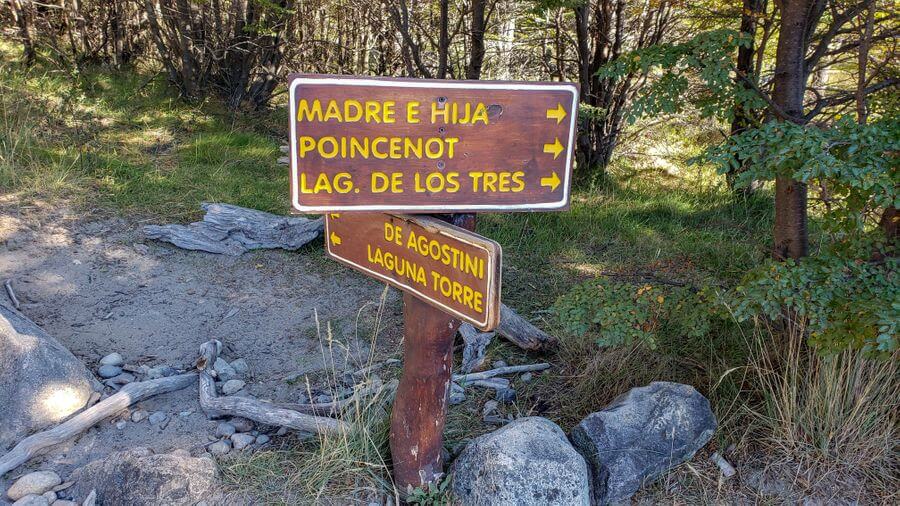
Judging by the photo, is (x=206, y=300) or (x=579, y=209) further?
(x=579, y=209)

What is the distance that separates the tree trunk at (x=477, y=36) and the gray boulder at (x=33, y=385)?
14.4 ft

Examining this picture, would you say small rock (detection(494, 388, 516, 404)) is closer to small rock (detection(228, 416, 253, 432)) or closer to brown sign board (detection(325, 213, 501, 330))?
small rock (detection(228, 416, 253, 432))

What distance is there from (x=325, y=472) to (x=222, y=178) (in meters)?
4.14

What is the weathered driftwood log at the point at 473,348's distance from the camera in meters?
4.04

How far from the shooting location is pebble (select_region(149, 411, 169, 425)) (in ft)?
11.1

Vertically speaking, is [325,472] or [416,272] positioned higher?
[416,272]

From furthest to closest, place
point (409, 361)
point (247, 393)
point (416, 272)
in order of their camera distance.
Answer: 1. point (247, 393)
2. point (409, 361)
3. point (416, 272)

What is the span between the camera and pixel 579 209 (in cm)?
641

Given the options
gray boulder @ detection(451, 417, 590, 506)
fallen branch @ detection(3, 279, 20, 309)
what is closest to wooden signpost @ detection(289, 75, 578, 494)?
gray boulder @ detection(451, 417, 590, 506)

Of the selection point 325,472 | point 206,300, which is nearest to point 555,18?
point 206,300

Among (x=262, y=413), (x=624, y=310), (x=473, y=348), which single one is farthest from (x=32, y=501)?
(x=624, y=310)

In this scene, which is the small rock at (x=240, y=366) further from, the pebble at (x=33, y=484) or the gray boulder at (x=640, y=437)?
the gray boulder at (x=640, y=437)

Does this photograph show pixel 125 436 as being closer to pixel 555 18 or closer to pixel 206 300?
pixel 206 300

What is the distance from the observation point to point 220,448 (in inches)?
125
